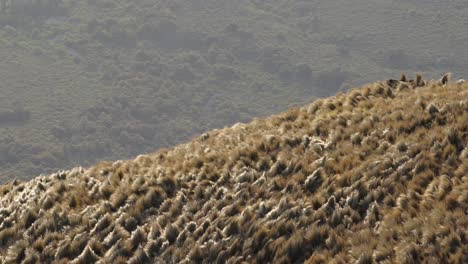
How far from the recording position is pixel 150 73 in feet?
590

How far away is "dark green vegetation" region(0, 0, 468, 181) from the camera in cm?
13875

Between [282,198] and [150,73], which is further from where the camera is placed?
[150,73]

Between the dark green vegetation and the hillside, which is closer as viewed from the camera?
the hillside

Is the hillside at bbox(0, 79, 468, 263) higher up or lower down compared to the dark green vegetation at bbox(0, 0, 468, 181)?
higher up

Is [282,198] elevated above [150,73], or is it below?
above

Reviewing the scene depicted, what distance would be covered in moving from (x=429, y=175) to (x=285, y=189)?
2.17 m

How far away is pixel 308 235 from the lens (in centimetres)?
931

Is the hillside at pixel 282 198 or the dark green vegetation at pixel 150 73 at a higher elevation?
the hillside at pixel 282 198

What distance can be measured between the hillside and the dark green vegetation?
111133mm

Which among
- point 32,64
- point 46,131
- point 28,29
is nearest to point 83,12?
point 28,29

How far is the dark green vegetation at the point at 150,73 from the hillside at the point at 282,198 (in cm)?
11113

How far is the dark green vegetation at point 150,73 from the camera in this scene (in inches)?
5463

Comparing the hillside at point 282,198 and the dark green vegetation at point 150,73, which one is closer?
the hillside at point 282,198

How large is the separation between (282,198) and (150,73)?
6753 inches
